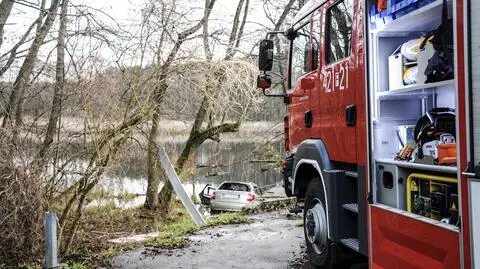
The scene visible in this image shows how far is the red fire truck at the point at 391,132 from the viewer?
9.46 ft

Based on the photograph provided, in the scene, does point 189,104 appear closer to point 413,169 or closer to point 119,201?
point 119,201

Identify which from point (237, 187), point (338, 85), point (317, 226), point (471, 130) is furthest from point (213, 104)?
point (237, 187)

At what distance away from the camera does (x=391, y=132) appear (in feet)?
13.5

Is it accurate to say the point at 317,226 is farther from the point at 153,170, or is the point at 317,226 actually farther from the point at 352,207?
the point at 153,170

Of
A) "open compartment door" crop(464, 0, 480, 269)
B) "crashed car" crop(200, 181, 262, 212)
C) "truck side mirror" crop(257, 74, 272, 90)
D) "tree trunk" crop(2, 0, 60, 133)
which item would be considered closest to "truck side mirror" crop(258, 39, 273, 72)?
"truck side mirror" crop(257, 74, 272, 90)

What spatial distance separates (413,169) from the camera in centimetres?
367

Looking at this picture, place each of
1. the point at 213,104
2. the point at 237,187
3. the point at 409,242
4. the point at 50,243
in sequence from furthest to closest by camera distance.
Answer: the point at 237,187
the point at 213,104
the point at 50,243
the point at 409,242

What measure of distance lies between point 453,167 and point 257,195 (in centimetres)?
1913

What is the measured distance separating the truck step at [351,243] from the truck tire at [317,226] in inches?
17.3

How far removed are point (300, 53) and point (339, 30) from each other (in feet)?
4.54

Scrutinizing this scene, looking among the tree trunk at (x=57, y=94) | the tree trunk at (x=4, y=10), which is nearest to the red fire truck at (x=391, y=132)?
the tree trunk at (x=57, y=94)

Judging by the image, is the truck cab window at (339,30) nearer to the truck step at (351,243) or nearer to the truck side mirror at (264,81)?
the truck side mirror at (264,81)

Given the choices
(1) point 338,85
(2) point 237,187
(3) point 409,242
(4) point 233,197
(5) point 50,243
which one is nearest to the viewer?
(3) point 409,242

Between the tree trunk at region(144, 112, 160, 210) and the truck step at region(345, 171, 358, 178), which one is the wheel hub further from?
the tree trunk at region(144, 112, 160, 210)
